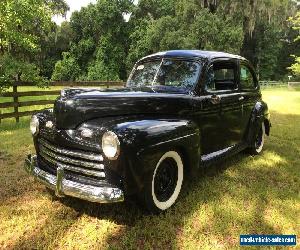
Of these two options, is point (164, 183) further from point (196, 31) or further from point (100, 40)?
point (100, 40)

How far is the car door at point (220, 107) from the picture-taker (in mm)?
5000

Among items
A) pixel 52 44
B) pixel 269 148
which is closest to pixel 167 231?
pixel 269 148

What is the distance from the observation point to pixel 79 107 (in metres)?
4.00

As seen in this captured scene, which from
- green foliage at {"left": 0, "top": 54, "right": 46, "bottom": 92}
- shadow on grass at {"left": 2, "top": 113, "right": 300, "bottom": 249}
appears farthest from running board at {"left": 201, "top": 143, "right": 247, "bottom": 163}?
green foliage at {"left": 0, "top": 54, "right": 46, "bottom": 92}

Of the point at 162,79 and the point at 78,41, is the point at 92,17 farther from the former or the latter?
the point at 162,79

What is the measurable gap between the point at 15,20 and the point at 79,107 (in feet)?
24.5

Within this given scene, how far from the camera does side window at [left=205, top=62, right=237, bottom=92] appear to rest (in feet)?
17.0

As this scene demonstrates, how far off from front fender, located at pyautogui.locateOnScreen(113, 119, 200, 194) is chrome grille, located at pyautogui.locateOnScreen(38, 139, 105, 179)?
0.31 m

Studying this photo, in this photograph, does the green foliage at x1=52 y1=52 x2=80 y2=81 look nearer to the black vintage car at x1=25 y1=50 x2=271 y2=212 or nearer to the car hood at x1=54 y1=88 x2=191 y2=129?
the black vintage car at x1=25 y1=50 x2=271 y2=212

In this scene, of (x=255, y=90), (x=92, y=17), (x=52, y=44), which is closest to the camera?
(x=255, y=90)

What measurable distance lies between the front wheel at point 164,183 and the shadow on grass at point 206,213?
0.14 m

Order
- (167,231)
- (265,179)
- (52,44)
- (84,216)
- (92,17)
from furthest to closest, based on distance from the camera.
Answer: (52,44)
(92,17)
(265,179)
(84,216)
(167,231)

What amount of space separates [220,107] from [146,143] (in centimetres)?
196

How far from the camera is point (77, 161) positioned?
3.82m
